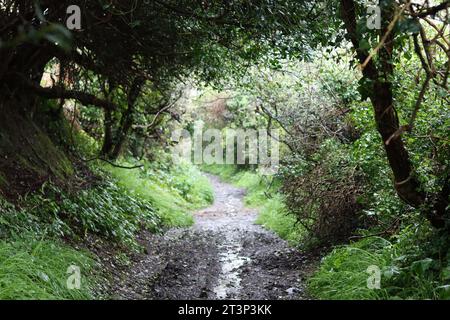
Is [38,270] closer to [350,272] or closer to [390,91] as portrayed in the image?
[350,272]

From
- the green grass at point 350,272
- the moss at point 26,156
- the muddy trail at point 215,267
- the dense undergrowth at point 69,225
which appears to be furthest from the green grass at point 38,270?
the green grass at point 350,272

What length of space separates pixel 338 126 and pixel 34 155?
5.41 metres

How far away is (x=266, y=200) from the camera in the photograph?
14.8 m

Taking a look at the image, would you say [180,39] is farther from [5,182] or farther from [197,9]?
[5,182]

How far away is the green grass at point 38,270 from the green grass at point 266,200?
422 cm

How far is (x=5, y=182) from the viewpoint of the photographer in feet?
22.0

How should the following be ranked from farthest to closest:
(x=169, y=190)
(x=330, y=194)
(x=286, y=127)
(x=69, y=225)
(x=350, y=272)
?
(x=169, y=190) → (x=286, y=127) → (x=330, y=194) → (x=69, y=225) → (x=350, y=272)

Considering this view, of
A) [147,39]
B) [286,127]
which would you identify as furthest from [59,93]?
[286,127]

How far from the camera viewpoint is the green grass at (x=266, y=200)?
990 centimetres

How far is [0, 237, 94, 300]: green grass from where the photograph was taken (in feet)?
14.1

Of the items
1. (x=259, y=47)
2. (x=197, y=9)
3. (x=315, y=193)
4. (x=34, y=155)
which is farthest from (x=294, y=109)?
(x=34, y=155)

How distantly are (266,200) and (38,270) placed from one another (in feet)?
34.8

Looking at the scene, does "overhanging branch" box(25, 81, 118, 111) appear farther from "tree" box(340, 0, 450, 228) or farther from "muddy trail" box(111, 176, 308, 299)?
"tree" box(340, 0, 450, 228)

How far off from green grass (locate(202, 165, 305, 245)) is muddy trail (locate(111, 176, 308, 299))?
11.8 inches
